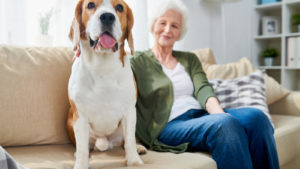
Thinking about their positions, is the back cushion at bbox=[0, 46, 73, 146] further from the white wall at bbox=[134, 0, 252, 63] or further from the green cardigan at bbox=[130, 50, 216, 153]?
the white wall at bbox=[134, 0, 252, 63]

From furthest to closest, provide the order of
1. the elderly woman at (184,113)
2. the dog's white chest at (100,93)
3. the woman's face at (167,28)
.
Result: 1. the woman's face at (167,28)
2. the elderly woman at (184,113)
3. the dog's white chest at (100,93)

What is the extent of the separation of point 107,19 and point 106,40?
0.23 ft

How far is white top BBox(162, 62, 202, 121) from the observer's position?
1509 mm

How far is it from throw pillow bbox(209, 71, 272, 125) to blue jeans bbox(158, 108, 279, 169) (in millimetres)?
358

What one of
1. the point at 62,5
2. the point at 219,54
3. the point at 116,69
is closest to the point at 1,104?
the point at 116,69

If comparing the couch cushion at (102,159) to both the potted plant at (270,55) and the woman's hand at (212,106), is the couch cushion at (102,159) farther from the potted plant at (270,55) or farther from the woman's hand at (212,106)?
the potted plant at (270,55)

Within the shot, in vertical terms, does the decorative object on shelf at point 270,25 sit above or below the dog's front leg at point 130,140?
above

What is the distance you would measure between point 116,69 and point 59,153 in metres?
0.45

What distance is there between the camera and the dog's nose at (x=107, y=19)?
38.0 inches

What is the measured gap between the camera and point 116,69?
43.8 inches

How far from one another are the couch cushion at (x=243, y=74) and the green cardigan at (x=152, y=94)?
0.45m

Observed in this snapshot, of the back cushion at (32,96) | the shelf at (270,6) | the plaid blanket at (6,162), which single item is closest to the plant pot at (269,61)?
the shelf at (270,6)

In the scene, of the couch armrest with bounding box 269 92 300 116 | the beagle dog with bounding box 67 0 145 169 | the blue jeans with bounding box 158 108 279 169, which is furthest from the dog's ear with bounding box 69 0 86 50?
the couch armrest with bounding box 269 92 300 116

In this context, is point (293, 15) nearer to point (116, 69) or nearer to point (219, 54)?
point (219, 54)
